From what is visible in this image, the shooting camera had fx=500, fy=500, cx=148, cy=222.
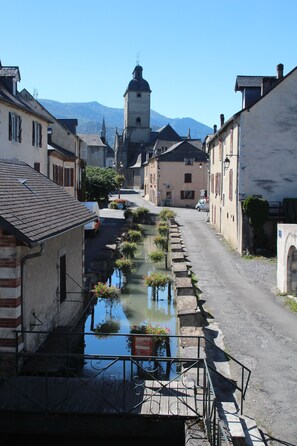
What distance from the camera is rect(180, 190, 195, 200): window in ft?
206

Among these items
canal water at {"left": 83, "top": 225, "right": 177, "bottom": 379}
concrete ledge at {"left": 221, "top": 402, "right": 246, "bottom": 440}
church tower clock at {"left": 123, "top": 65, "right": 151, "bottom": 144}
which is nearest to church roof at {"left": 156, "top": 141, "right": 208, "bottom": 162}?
church tower clock at {"left": 123, "top": 65, "right": 151, "bottom": 144}

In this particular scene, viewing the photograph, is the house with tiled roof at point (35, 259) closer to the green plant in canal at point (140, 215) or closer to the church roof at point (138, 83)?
the green plant in canal at point (140, 215)

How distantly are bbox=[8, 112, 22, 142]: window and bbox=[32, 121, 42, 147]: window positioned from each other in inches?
89.4

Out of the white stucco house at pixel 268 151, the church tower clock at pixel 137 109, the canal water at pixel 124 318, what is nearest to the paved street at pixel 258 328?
the canal water at pixel 124 318

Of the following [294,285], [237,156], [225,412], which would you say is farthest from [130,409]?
[237,156]

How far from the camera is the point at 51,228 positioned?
10.9 m

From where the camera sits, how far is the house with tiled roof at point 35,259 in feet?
31.2

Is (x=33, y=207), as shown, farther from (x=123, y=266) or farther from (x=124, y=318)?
(x=123, y=266)

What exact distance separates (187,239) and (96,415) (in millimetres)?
25013

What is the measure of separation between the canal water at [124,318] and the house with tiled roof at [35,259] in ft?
3.47

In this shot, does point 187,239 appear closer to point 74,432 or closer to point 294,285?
point 294,285

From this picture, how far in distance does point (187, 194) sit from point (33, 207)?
171 feet

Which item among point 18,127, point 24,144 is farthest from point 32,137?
point 18,127

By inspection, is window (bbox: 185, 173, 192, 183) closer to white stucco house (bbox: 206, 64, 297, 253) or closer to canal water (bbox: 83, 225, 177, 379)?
white stucco house (bbox: 206, 64, 297, 253)
